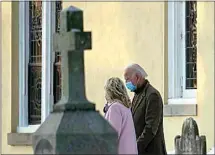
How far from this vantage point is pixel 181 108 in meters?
11.7

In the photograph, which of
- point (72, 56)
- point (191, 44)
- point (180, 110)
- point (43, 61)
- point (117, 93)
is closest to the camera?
point (72, 56)

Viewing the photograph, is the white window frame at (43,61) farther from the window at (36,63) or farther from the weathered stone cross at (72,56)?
the weathered stone cross at (72,56)

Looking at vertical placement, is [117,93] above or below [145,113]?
above

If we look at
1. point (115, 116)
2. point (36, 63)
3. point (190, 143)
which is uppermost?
point (36, 63)

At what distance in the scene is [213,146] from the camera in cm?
1062

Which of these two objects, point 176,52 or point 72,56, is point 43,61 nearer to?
point 176,52

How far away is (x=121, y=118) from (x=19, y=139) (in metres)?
5.27

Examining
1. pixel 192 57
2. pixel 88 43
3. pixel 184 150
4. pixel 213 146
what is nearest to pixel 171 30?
pixel 192 57

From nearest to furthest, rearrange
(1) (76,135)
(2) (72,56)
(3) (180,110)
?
1. (1) (76,135)
2. (2) (72,56)
3. (3) (180,110)

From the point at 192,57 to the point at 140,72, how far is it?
2.87m

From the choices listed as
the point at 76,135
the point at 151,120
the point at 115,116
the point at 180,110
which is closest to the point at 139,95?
the point at 151,120

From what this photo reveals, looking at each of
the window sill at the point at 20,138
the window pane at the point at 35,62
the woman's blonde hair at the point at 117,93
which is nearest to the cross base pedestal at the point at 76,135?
the woman's blonde hair at the point at 117,93

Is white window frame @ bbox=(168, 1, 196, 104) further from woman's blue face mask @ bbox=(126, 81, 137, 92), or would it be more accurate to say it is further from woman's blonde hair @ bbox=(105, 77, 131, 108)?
woman's blonde hair @ bbox=(105, 77, 131, 108)

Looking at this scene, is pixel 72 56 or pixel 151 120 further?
pixel 151 120
